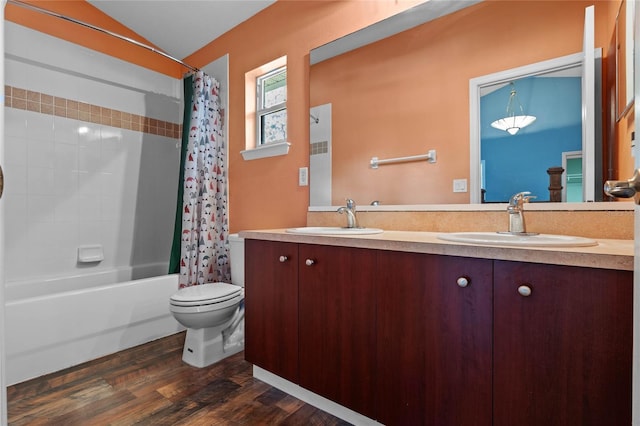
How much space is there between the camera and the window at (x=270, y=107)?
96.9 inches

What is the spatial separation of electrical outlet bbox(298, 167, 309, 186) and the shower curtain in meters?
0.81

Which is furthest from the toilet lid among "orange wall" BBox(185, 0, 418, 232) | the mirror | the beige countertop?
the beige countertop

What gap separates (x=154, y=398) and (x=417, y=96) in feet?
6.59

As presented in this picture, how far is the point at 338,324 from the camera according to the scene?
1314mm

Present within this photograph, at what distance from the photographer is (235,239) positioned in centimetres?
227

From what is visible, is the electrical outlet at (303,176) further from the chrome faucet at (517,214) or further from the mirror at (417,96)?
the chrome faucet at (517,214)

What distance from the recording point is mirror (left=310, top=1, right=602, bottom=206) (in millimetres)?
1393

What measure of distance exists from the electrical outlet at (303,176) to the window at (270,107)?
1.44ft

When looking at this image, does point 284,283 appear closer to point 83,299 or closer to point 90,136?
point 83,299

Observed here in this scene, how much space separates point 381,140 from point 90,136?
7.74 ft

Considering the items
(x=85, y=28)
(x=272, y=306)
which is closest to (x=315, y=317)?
(x=272, y=306)

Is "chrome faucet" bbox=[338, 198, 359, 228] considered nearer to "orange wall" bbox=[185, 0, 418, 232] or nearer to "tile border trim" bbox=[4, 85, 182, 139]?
"orange wall" bbox=[185, 0, 418, 232]

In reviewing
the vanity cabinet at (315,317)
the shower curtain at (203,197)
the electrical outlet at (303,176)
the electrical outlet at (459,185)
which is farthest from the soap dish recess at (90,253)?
the electrical outlet at (459,185)

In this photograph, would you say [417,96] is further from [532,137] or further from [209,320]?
[209,320]
